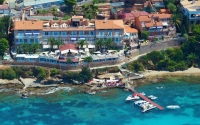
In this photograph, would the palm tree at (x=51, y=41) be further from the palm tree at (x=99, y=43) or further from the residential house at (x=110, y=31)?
the residential house at (x=110, y=31)

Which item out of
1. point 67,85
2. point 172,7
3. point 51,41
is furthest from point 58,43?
point 172,7

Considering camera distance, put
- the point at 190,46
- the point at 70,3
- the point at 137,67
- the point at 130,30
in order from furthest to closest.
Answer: the point at 70,3
the point at 130,30
the point at 190,46
the point at 137,67

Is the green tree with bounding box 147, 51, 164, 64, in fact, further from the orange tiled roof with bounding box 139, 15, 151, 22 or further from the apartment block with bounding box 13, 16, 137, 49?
the orange tiled roof with bounding box 139, 15, 151, 22

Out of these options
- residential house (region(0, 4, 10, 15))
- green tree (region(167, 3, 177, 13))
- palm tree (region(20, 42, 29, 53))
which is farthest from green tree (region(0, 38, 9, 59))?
green tree (region(167, 3, 177, 13))

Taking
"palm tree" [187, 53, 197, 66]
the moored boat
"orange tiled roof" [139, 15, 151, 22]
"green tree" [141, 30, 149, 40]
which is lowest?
the moored boat

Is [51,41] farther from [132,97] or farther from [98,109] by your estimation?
[132,97]

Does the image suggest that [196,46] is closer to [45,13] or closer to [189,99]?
[189,99]

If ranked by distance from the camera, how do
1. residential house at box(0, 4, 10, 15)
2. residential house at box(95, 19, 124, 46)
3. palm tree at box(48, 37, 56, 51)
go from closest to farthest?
palm tree at box(48, 37, 56, 51) → residential house at box(95, 19, 124, 46) → residential house at box(0, 4, 10, 15)
